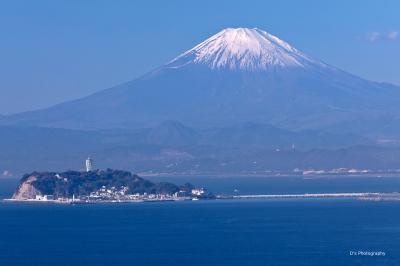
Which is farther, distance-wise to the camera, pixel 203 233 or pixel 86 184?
pixel 86 184

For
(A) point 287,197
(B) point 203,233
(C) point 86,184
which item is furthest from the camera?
(C) point 86,184

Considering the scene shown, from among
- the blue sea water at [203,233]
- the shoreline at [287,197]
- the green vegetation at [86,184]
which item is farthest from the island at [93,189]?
the blue sea water at [203,233]

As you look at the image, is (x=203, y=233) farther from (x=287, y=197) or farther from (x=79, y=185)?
(x=79, y=185)

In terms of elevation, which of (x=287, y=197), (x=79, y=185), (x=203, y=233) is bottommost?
(x=203, y=233)

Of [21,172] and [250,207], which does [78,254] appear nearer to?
[250,207]

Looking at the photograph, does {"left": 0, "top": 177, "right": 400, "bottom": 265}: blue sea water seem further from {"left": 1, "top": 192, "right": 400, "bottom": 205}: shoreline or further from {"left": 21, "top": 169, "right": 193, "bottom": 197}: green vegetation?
{"left": 21, "top": 169, "right": 193, "bottom": 197}: green vegetation

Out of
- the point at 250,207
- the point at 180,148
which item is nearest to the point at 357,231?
the point at 250,207

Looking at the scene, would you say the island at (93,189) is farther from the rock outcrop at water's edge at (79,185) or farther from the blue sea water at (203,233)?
the blue sea water at (203,233)

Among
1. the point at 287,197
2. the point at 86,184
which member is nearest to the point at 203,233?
the point at 287,197
